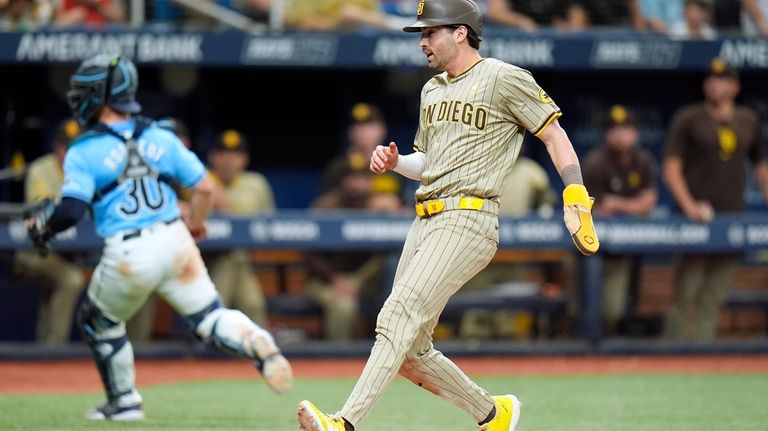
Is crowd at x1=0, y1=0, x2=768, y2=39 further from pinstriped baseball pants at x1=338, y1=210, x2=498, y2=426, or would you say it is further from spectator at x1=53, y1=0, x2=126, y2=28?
pinstriped baseball pants at x1=338, y1=210, x2=498, y2=426

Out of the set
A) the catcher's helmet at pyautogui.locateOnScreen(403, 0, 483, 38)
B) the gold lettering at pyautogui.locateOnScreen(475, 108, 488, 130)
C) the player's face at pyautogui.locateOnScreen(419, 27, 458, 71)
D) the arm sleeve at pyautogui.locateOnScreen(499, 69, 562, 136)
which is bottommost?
the gold lettering at pyautogui.locateOnScreen(475, 108, 488, 130)

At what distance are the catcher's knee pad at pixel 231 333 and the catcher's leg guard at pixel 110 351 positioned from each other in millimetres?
358

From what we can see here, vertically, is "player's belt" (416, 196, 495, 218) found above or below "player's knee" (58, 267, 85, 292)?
above

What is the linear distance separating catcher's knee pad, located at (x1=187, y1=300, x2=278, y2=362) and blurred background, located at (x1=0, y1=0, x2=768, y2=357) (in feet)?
12.1

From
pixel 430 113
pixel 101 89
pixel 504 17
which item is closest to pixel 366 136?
pixel 504 17

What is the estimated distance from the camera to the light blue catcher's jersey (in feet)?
22.4

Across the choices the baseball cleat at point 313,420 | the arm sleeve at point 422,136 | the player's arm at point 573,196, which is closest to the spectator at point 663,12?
the arm sleeve at point 422,136

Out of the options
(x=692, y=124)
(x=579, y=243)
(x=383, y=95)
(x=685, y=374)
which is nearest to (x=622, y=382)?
(x=685, y=374)

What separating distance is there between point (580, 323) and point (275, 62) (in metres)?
3.30

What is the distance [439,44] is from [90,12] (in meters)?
7.08

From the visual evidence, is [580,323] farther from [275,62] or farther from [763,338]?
[275,62]

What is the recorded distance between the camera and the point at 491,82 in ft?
18.1

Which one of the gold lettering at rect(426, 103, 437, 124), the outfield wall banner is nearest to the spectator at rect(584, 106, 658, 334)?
the outfield wall banner

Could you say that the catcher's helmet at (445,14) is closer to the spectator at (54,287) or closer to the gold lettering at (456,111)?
the gold lettering at (456,111)
